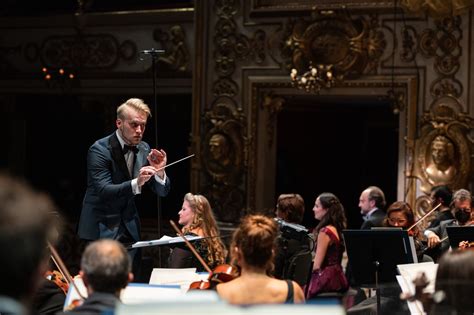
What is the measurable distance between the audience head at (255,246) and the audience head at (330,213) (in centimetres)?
333

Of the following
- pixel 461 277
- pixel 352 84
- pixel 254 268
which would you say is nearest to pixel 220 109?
pixel 352 84

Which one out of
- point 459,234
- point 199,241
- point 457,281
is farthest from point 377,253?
point 457,281

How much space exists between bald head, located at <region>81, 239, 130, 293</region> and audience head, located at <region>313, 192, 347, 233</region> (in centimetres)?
428

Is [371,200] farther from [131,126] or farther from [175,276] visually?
[175,276]

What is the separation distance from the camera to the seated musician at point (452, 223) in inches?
289

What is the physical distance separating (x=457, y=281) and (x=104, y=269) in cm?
122

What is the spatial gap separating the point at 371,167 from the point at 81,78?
4132mm

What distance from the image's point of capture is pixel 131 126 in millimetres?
6043

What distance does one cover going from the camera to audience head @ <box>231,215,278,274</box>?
4215 millimetres

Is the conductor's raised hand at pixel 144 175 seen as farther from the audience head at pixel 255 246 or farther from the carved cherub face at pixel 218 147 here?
the carved cherub face at pixel 218 147

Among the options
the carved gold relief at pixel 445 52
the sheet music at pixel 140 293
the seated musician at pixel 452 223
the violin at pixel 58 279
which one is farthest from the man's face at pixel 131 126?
the carved gold relief at pixel 445 52

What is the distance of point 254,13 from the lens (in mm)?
10758

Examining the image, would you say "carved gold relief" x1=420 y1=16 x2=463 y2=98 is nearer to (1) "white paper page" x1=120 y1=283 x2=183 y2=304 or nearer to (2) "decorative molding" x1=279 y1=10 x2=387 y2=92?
(2) "decorative molding" x1=279 y1=10 x2=387 y2=92

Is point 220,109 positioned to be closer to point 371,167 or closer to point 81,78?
point 81,78
